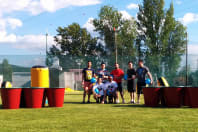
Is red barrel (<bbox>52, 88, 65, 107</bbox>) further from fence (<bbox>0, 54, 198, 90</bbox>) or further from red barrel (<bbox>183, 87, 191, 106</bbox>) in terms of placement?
fence (<bbox>0, 54, 198, 90</bbox>)

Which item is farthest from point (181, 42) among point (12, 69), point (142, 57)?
point (12, 69)

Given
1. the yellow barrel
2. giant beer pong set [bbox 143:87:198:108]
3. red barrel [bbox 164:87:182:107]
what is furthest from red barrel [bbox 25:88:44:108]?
red barrel [bbox 164:87:182:107]

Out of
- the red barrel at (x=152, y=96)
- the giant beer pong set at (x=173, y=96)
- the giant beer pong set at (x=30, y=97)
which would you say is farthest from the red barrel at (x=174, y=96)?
the giant beer pong set at (x=30, y=97)

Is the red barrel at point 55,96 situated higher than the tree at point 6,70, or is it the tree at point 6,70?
the tree at point 6,70

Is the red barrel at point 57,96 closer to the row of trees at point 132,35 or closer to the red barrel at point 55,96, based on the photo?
the red barrel at point 55,96

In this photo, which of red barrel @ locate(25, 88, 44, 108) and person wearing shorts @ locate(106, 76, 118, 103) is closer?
red barrel @ locate(25, 88, 44, 108)

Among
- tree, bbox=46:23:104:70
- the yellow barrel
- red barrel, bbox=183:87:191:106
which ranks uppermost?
tree, bbox=46:23:104:70

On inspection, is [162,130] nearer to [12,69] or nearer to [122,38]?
[12,69]

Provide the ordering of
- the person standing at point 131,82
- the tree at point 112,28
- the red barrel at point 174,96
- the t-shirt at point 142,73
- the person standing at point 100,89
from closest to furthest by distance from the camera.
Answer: the red barrel at point 174,96 < the t-shirt at point 142,73 < the person standing at point 131,82 < the person standing at point 100,89 < the tree at point 112,28

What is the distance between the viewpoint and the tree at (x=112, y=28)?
50194mm

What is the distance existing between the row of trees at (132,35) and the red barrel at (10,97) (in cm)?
2259

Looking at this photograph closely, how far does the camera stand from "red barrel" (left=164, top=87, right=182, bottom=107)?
→ 10.7m

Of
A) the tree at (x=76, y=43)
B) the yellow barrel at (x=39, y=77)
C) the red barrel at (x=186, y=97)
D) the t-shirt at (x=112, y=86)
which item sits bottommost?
the red barrel at (x=186, y=97)

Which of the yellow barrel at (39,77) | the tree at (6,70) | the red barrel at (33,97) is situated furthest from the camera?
the tree at (6,70)
